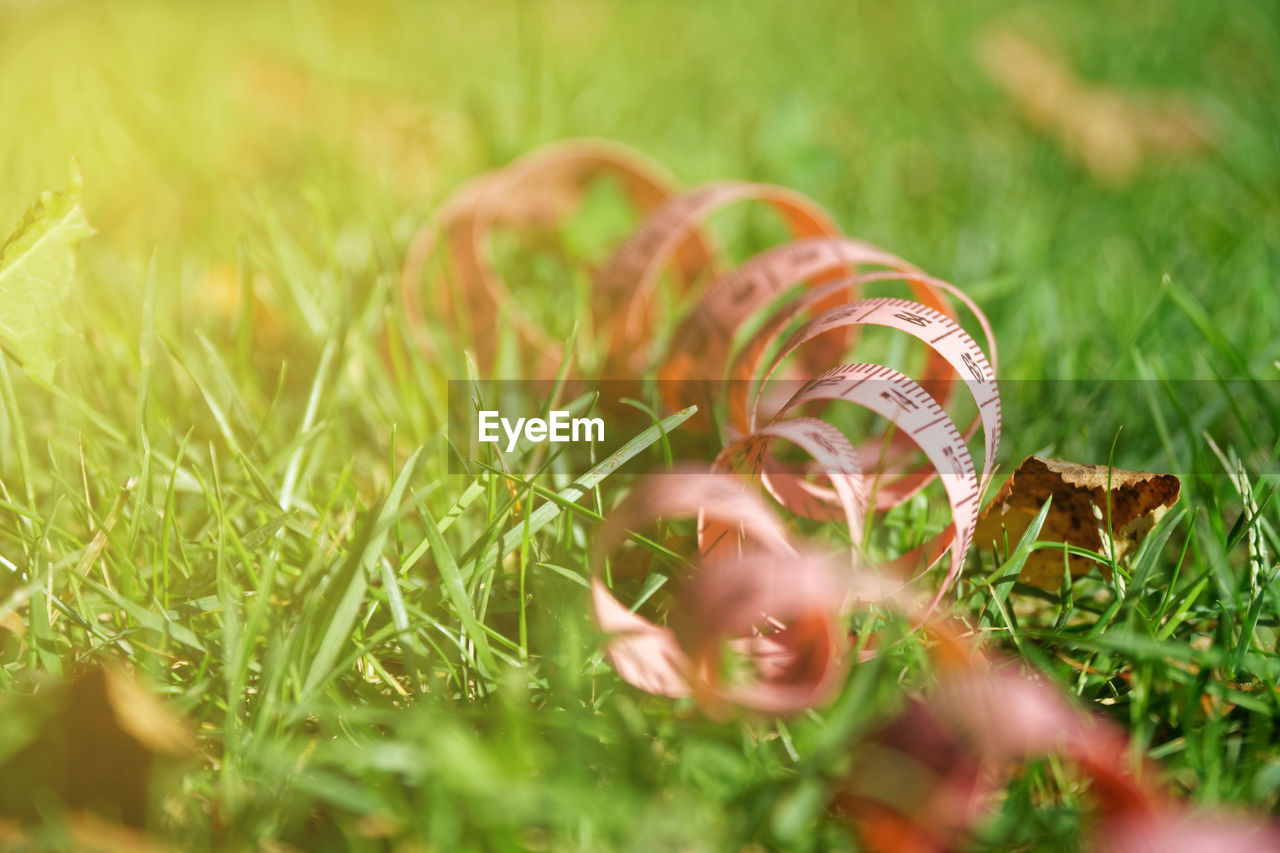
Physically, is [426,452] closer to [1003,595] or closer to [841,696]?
[841,696]

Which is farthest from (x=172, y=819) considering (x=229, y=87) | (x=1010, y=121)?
(x=1010, y=121)

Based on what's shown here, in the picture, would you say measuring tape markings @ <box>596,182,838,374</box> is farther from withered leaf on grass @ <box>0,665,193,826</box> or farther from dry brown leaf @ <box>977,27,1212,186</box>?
dry brown leaf @ <box>977,27,1212,186</box>

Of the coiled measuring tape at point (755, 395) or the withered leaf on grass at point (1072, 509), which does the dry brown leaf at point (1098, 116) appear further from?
the withered leaf on grass at point (1072, 509)

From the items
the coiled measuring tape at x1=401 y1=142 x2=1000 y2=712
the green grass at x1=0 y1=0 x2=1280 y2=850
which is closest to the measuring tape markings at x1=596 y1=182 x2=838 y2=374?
the coiled measuring tape at x1=401 y1=142 x2=1000 y2=712

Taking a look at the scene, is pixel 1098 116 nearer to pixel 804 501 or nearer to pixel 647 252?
pixel 647 252

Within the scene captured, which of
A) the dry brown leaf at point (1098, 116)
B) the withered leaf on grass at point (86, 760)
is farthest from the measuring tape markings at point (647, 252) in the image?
the dry brown leaf at point (1098, 116)
